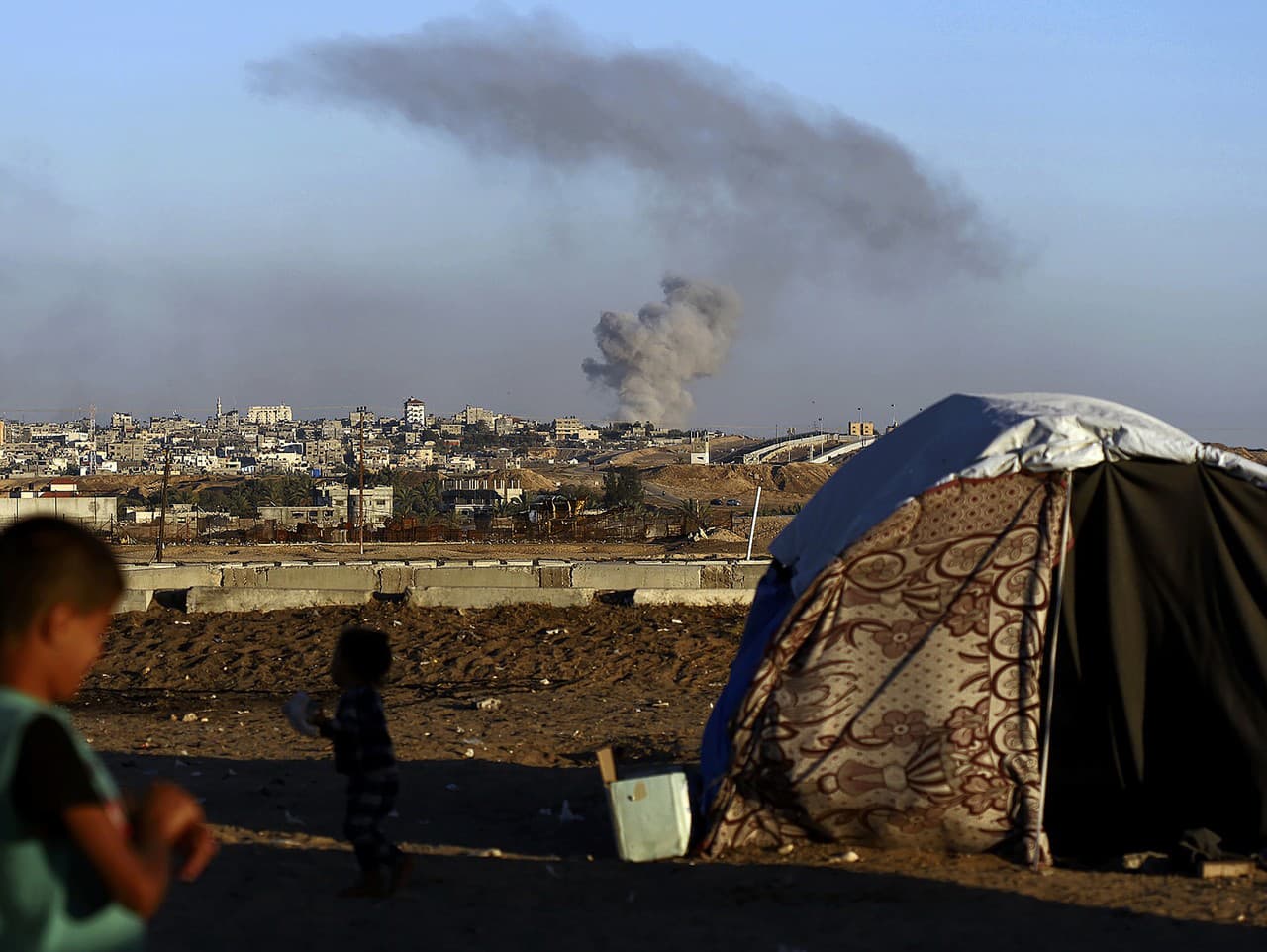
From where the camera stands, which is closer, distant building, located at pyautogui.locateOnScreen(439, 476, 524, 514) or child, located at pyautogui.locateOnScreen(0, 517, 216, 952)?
child, located at pyautogui.locateOnScreen(0, 517, 216, 952)

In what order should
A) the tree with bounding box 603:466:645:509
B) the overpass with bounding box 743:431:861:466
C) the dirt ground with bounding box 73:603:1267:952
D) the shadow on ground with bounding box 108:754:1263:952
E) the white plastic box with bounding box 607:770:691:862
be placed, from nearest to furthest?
1. the shadow on ground with bounding box 108:754:1263:952
2. the dirt ground with bounding box 73:603:1267:952
3. the white plastic box with bounding box 607:770:691:862
4. the tree with bounding box 603:466:645:509
5. the overpass with bounding box 743:431:861:466

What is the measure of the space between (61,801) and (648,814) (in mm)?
5013

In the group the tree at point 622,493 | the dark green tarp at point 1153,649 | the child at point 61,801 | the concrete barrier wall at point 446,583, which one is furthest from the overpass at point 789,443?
the child at point 61,801

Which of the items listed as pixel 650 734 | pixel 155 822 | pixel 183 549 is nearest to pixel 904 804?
pixel 650 734

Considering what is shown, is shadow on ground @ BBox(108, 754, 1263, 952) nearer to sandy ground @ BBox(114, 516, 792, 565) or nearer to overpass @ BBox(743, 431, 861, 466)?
sandy ground @ BBox(114, 516, 792, 565)

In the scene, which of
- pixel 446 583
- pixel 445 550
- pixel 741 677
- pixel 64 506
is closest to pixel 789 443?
pixel 64 506

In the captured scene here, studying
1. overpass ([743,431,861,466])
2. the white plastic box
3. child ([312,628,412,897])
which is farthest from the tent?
overpass ([743,431,861,466])

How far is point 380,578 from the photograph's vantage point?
69.9 ft

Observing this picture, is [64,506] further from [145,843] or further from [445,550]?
[145,843]

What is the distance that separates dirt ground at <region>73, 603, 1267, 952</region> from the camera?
5969 millimetres

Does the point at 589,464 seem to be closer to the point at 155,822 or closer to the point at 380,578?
the point at 380,578

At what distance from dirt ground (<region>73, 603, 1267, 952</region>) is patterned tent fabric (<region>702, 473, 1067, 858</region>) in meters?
0.29

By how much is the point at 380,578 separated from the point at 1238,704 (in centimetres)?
1555

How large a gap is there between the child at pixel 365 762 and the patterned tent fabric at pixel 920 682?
1775 mm
